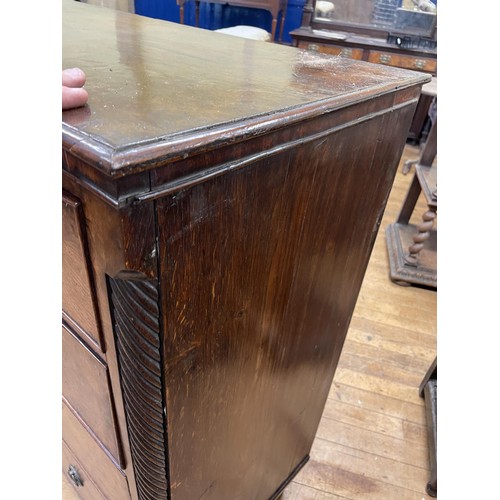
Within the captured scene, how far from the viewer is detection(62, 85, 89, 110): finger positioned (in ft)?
1.06

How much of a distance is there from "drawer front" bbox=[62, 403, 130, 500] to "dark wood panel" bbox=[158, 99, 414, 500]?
0.40 feet

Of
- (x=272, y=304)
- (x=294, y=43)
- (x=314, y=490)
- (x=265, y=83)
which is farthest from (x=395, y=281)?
(x=294, y=43)

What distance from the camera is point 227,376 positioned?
538 millimetres

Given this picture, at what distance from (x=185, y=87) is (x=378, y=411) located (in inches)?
44.4

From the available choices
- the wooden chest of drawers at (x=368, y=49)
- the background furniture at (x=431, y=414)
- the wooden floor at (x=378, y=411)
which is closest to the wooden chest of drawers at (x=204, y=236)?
the wooden floor at (x=378, y=411)

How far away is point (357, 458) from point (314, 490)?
0.51ft

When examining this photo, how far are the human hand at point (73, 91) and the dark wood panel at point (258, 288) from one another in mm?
107

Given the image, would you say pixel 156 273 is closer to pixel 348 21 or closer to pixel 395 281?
pixel 395 281

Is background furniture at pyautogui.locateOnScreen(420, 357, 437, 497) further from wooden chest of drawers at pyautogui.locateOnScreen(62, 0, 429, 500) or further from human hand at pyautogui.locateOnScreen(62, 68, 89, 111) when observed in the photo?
human hand at pyautogui.locateOnScreen(62, 68, 89, 111)

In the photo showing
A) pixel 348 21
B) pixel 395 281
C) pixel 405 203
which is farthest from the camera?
pixel 348 21

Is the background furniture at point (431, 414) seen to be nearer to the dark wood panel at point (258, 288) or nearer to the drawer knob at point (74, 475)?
the dark wood panel at point (258, 288)

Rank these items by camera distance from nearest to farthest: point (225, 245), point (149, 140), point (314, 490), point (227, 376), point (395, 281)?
point (149, 140) → point (225, 245) → point (227, 376) → point (314, 490) → point (395, 281)

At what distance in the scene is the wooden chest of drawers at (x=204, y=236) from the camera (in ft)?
1.05

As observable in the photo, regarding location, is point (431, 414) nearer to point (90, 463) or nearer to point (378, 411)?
point (378, 411)
